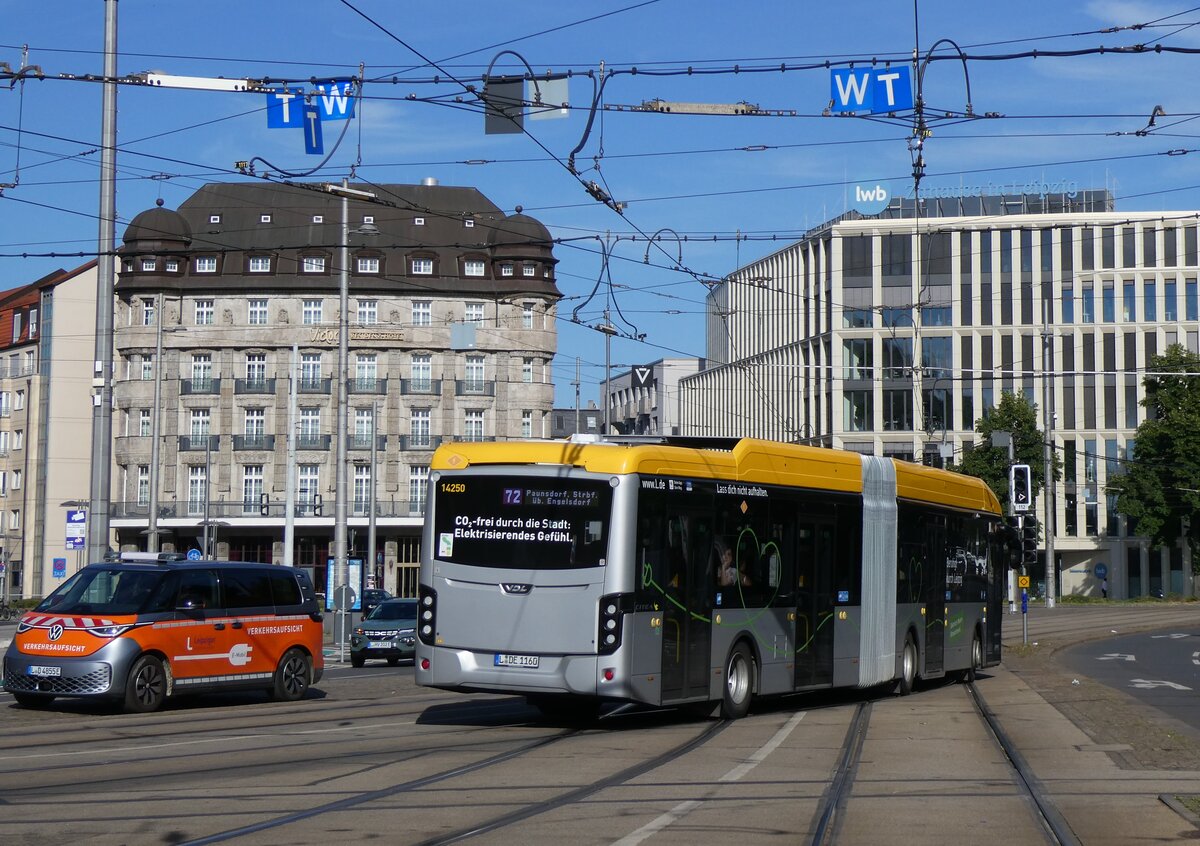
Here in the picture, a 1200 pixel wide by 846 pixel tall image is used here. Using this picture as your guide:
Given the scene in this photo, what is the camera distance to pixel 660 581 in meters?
16.7

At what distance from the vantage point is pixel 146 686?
19.1m

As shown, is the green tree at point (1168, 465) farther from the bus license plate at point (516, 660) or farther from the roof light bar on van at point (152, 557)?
the bus license plate at point (516, 660)

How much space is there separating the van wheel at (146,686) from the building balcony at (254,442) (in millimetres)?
61521

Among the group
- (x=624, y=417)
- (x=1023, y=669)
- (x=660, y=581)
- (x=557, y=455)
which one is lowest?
(x=1023, y=669)

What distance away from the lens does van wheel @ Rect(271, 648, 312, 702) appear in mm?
21484

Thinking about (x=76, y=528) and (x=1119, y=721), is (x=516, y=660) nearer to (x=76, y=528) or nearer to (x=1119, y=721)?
(x=1119, y=721)

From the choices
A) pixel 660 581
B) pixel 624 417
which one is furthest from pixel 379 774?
pixel 624 417

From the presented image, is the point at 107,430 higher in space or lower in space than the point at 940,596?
higher

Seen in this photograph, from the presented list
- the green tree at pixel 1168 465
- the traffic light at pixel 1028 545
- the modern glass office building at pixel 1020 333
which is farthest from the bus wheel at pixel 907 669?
the modern glass office building at pixel 1020 333

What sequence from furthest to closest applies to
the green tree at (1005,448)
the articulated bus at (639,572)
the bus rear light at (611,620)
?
the green tree at (1005,448) < the articulated bus at (639,572) < the bus rear light at (611,620)

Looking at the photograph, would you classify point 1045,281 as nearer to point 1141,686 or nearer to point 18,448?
point 18,448

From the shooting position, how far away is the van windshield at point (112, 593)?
19.0 meters

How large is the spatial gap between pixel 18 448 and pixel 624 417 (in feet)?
198

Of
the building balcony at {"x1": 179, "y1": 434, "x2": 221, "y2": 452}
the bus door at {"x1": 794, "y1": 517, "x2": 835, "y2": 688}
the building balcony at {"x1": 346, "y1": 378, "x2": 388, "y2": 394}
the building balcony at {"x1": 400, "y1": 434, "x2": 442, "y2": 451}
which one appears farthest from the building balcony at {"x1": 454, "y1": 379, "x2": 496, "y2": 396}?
the bus door at {"x1": 794, "y1": 517, "x2": 835, "y2": 688}
